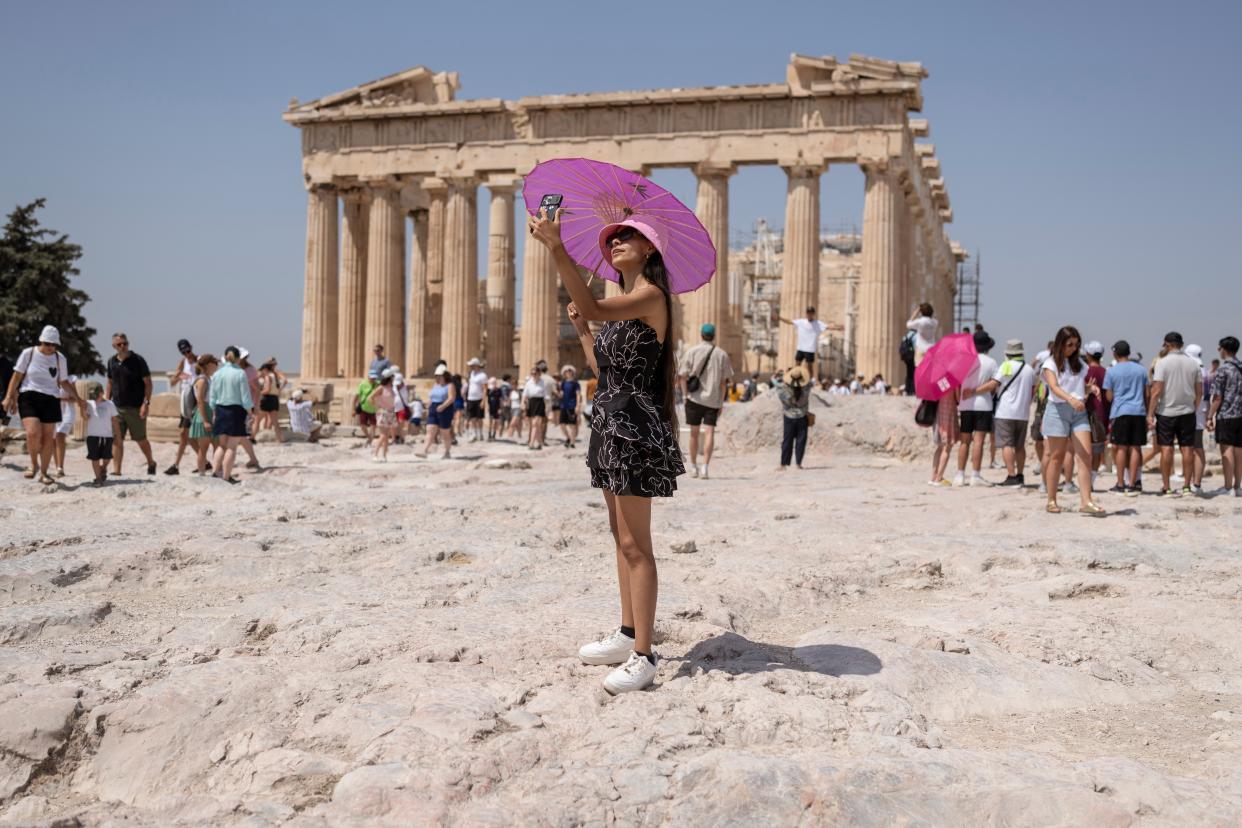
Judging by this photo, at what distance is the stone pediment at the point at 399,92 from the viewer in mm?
35812

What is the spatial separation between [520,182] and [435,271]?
6.35 meters

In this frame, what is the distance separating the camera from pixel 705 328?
12133 millimetres

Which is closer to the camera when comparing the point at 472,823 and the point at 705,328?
the point at 472,823

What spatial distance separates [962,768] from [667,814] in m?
0.99

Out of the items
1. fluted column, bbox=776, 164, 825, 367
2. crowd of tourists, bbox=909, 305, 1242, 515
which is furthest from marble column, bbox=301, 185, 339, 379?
crowd of tourists, bbox=909, 305, 1242, 515

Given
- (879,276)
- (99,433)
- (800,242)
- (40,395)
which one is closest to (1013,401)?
(99,433)

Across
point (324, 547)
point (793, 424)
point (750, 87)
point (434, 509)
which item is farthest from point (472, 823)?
point (750, 87)

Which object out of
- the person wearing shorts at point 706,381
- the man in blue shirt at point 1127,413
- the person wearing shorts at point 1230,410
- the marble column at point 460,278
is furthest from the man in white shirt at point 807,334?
the marble column at point 460,278

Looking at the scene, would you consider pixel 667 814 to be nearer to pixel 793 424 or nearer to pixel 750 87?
pixel 793 424

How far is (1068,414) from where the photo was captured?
938cm

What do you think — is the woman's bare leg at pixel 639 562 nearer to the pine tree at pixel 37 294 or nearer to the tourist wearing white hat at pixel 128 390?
the tourist wearing white hat at pixel 128 390

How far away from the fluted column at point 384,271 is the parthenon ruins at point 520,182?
0.05 meters

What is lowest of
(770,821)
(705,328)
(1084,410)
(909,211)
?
(770,821)

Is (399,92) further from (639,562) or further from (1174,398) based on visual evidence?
(639,562)
